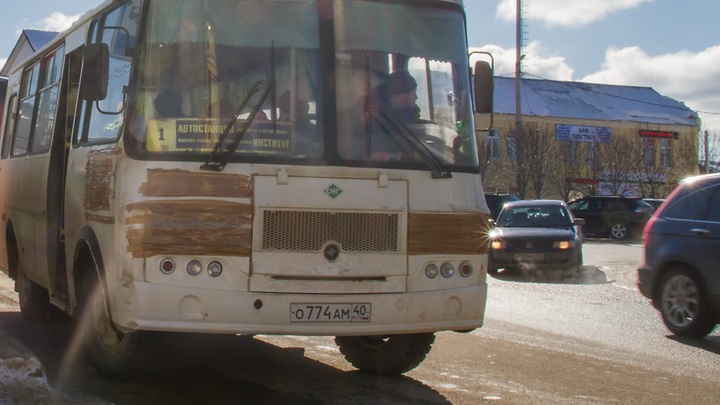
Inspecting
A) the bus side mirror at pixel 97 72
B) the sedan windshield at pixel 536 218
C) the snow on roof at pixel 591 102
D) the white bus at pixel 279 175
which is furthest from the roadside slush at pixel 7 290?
the snow on roof at pixel 591 102

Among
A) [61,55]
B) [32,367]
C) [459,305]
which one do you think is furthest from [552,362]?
[61,55]

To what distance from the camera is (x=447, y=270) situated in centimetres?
648

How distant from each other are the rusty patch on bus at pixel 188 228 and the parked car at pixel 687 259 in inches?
225

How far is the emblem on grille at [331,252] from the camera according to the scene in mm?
6102

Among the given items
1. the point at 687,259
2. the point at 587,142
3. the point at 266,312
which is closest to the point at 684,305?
the point at 687,259

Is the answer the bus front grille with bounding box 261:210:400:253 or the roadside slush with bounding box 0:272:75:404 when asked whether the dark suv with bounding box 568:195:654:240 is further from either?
the roadside slush with bounding box 0:272:75:404

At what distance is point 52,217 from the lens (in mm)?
8078

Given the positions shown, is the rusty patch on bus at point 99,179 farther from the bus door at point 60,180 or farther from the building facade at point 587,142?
the building facade at point 587,142

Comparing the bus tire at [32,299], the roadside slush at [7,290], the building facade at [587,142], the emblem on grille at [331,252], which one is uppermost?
the building facade at [587,142]

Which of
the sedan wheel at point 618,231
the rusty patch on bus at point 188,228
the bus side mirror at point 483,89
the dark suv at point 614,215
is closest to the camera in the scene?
the rusty patch on bus at point 188,228

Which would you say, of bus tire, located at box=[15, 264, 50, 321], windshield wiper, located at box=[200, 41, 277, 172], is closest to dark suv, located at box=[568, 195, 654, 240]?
bus tire, located at box=[15, 264, 50, 321]

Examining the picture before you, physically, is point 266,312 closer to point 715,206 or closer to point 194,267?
point 194,267

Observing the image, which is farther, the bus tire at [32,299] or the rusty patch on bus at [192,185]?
the bus tire at [32,299]

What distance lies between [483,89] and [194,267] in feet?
8.66
